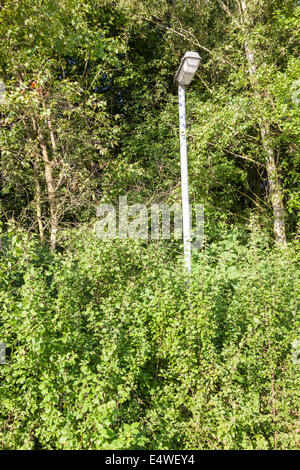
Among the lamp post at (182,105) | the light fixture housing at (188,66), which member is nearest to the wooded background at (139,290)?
the lamp post at (182,105)

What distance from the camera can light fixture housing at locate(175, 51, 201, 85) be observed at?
10.6ft

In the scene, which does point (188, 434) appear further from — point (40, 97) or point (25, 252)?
point (40, 97)

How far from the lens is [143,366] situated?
271 centimetres

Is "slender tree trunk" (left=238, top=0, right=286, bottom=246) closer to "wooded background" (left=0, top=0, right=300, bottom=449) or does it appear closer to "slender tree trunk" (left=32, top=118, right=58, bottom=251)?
"wooded background" (left=0, top=0, right=300, bottom=449)

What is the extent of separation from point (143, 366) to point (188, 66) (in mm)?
3452

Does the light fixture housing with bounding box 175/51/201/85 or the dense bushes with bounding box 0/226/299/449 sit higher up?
the light fixture housing with bounding box 175/51/201/85

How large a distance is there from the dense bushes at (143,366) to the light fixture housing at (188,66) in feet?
7.88

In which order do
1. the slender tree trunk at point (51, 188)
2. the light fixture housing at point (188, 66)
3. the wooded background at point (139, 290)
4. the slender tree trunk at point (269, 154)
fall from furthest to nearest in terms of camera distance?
the slender tree trunk at point (269, 154), the slender tree trunk at point (51, 188), the light fixture housing at point (188, 66), the wooded background at point (139, 290)

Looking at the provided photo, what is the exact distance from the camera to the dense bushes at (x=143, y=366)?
221 cm

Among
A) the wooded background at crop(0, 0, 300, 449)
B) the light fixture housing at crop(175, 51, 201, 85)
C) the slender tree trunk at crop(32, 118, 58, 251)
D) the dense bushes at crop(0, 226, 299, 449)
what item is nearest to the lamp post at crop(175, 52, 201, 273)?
the light fixture housing at crop(175, 51, 201, 85)

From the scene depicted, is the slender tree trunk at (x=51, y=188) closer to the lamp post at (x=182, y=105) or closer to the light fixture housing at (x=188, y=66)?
the lamp post at (x=182, y=105)

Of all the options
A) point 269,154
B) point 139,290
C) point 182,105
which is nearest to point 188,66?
point 182,105

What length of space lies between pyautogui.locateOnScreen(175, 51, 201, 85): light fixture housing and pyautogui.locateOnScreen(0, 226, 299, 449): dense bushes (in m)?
2.40
